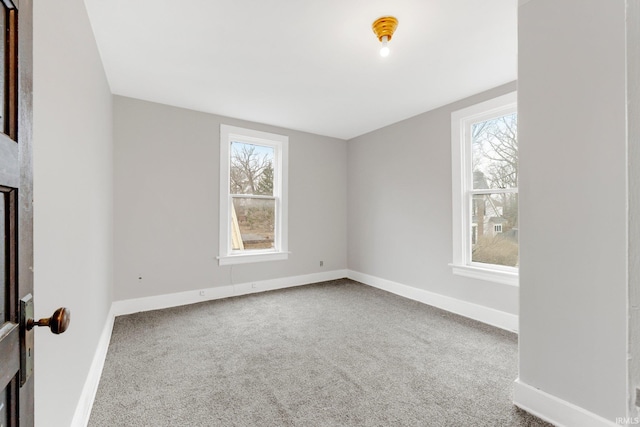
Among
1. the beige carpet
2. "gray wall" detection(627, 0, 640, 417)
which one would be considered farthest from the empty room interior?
the beige carpet

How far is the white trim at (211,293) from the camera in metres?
3.37

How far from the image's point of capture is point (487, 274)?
10.2 ft

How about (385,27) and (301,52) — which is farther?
Result: (301,52)

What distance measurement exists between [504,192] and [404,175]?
1.30 meters

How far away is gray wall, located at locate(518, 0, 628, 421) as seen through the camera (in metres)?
1.43

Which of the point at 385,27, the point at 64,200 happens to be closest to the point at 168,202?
the point at 64,200

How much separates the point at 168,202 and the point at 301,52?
2.42 m

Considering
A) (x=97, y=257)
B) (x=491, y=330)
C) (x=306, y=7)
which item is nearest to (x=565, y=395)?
(x=491, y=330)

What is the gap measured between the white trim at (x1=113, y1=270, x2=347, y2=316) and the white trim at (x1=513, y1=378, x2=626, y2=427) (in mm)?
3235

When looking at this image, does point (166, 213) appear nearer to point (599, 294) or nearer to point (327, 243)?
point (327, 243)

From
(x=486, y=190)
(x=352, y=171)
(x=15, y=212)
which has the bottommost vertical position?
(x=15, y=212)

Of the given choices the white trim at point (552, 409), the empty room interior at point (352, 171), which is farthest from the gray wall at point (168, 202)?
the white trim at point (552, 409)

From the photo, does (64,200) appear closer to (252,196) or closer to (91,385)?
(91,385)

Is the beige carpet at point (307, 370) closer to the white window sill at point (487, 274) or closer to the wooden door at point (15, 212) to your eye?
the white window sill at point (487, 274)
